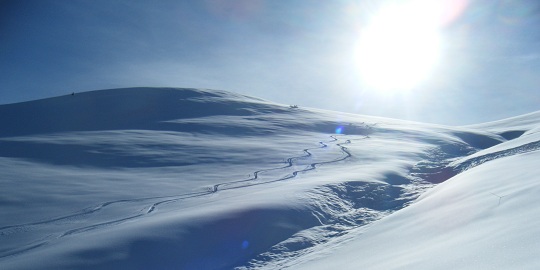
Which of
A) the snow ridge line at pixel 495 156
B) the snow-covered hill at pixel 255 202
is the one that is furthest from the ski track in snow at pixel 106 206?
the snow ridge line at pixel 495 156

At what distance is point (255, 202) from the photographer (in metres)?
7.24

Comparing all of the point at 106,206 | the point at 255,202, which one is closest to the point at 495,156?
the point at 255,202

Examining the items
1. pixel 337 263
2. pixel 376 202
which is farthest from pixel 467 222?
pixel 376 202

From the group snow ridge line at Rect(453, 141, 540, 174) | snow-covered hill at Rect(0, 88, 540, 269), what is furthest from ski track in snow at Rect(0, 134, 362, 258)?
snow ridge line at Rect(453, 141, 540, 174)

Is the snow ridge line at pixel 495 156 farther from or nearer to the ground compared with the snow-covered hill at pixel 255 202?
farther from the ground

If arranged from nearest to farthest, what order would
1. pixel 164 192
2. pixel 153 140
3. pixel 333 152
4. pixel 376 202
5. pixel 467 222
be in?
pixel 467 222, pixel 376 202, pixel 164 192, pixel 333 152, pixel 153 140

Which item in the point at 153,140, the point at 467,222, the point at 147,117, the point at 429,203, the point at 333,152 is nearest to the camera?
the point at 467,222

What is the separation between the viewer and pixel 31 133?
1725 cm

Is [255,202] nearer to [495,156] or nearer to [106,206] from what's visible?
[106,206]

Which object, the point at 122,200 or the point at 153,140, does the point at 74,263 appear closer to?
the point at 122,200

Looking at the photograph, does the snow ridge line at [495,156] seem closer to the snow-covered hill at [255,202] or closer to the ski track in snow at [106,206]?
the snow-covered hill at [255,202]

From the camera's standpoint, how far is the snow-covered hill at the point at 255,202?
454 centimetres

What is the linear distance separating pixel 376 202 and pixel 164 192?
437 centimetres

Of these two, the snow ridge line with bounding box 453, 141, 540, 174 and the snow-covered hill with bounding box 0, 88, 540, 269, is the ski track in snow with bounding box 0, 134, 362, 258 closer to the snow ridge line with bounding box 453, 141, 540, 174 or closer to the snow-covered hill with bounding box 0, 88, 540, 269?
the snow-covered hill with bounding box 0, 88, 540, 269
